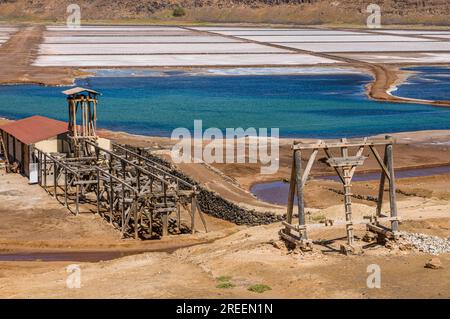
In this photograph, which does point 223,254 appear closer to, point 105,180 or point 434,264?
point 434,264

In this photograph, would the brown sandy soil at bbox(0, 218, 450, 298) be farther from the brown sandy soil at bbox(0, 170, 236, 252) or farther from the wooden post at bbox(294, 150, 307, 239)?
the brown sandy soil at bbox(0, 170, 236, 252)

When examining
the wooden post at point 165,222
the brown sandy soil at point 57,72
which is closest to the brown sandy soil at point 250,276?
the wooden post at point 165,222

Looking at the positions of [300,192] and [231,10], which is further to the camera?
[231,10]

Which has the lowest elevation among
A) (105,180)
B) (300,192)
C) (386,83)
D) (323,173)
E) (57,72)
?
(323,173)

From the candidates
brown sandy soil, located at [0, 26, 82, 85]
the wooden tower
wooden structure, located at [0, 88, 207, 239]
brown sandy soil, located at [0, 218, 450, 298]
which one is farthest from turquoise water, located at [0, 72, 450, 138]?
brown sandy soil, located at [0, 218, 450, 298]

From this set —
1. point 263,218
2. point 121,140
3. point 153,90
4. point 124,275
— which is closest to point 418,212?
point 263,218

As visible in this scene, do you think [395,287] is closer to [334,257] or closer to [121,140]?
[334,257]

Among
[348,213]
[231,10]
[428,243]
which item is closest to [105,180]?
[348,213]
